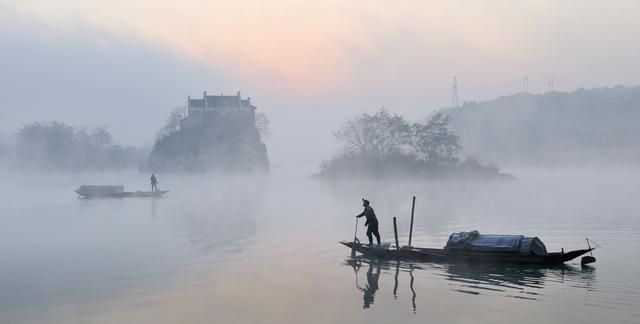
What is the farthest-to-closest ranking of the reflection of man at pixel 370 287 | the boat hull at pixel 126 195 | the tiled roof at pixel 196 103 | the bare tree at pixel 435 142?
the tiled roof at pixel 196 103 → the bare tree at pixel 435 142 → the boat hull at pixel 126 195 → the reflection of man at pixel 370 287

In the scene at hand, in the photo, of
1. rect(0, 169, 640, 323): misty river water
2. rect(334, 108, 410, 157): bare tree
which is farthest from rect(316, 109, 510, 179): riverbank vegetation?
rect(0, 169, 640, 323): misty river water

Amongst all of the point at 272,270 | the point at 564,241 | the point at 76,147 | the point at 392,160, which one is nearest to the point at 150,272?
the point at 272,270

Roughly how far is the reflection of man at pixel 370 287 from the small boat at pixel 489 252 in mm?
1610

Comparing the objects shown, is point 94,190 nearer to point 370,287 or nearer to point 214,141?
point 370,287

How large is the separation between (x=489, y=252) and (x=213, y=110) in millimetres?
120108

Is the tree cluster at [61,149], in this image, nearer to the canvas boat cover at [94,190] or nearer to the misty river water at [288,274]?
the canvas boat cover at [94,190]

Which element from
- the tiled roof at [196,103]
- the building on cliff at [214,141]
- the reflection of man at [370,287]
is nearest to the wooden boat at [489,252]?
the reflection of man at [370,287]

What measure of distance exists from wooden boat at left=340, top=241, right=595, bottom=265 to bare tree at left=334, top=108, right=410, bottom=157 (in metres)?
76.5

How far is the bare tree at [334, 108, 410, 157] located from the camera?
102 metres

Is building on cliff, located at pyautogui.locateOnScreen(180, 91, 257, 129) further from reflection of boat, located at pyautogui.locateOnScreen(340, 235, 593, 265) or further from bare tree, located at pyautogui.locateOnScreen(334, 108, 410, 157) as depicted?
reflection of boat, located at pyautogui.locateOnScreen(340, 235, 593, 265)

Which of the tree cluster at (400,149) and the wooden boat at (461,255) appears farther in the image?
the tree cluster at (400,149)

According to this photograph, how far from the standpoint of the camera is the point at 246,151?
137750mm

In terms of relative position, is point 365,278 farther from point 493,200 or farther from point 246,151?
point 246,151

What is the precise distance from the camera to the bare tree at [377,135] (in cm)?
10169
